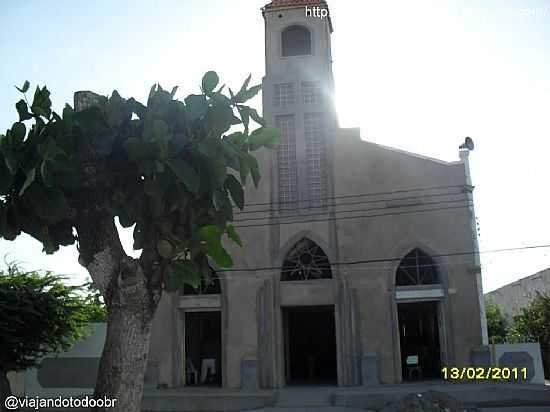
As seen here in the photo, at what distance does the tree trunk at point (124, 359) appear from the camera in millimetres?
7410

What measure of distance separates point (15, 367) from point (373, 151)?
1424 cm

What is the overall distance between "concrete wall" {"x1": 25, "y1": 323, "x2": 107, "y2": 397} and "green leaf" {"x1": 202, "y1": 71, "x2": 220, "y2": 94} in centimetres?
1516

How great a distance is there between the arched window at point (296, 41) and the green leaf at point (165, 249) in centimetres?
1813

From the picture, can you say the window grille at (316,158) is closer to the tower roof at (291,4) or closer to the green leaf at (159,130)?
the tower roof at (291,4)

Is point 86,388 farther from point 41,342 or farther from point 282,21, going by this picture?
point 282,21

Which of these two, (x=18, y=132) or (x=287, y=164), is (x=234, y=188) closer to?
(x=18, y=132)

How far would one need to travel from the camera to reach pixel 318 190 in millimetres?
22328

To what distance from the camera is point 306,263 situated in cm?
2188

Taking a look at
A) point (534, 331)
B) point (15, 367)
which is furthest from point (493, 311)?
point (15, 367)

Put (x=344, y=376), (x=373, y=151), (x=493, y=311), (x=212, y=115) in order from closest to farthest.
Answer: (x=212, y=115)
(x=344, y=376)
(x=373, y=151)
(x=493, y=311)

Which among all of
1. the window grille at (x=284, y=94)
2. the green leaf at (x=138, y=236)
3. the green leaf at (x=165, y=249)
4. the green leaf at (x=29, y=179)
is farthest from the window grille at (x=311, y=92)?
the green leaf at (x=29, y=179)

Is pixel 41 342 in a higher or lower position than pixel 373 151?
lower

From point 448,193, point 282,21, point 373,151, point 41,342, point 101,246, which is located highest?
point 282,21

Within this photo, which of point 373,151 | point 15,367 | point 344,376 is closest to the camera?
point 15,367
